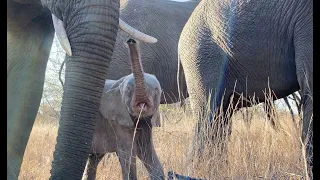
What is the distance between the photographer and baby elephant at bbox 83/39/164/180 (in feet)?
10.8

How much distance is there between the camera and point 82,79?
7.19 feet

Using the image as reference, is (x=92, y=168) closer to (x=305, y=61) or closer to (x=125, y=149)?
(x=125, y=149)

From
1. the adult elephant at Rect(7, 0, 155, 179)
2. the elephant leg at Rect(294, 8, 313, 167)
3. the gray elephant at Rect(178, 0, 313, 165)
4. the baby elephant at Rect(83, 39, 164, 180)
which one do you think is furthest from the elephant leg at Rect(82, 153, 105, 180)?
the elephant leg at Rect(294, 8, 313, 167)

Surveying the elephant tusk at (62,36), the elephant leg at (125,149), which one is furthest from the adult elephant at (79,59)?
the elephant leg at (125,149)

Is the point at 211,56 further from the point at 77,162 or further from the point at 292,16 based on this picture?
the point at 77,162

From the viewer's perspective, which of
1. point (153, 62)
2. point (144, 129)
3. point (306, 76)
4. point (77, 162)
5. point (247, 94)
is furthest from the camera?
point (153, 62)

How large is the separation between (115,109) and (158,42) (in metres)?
2.64

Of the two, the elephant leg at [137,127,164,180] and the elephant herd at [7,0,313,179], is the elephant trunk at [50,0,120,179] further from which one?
the elephant leg at [137,127,164,180]

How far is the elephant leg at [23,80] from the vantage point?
3.06 metres

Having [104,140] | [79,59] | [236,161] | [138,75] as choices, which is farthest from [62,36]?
[104,140]

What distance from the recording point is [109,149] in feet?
12.0

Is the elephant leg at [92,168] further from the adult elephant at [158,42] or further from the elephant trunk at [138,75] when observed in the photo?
the adult elephant at [158,42]
